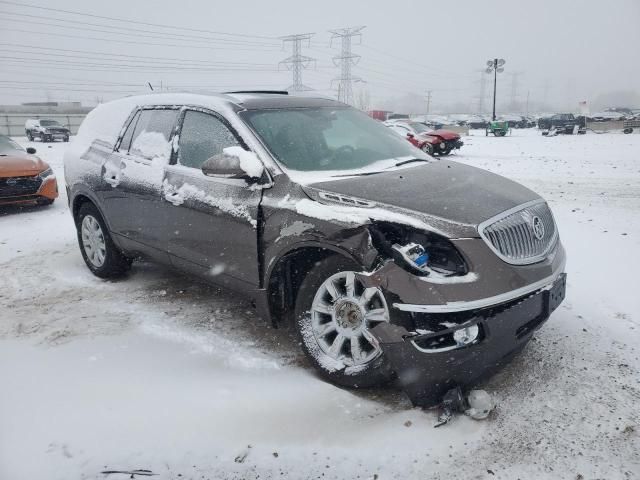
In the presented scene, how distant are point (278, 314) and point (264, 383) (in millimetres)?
465

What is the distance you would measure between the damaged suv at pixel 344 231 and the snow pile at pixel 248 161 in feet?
0.04

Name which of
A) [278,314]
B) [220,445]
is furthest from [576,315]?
[220,445]

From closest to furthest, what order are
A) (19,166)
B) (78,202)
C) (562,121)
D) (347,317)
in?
(347,317) → (78,202) → (19,166) → (562,121)

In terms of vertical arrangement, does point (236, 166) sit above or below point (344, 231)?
above

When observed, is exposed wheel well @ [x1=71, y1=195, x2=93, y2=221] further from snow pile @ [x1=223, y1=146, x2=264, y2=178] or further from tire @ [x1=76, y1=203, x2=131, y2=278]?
snow pile @ [x1=223, y1=146, x2=264, y2=178]

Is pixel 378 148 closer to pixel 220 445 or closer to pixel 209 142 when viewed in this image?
pixel 209 142

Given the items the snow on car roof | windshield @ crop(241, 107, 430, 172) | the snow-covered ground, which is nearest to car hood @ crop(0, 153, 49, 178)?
the snow on car roof

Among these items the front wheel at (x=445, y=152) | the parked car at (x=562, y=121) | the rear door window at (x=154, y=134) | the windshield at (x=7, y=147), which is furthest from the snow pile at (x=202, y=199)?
the parked car at (x=562, y=121)

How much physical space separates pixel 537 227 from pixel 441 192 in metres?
0.62

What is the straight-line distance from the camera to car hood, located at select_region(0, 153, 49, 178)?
7.91 metres

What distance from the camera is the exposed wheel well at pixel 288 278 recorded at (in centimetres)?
304

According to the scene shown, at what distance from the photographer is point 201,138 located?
148 inches

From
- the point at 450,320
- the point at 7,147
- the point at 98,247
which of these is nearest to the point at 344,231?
the point at 450,320

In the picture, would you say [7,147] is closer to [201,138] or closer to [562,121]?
[201,138]
